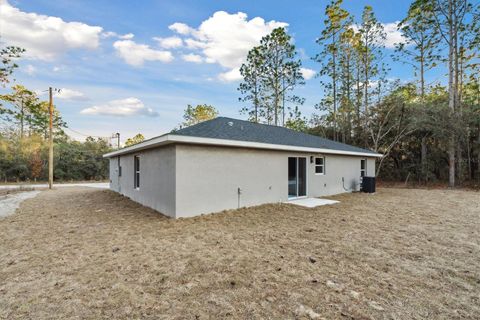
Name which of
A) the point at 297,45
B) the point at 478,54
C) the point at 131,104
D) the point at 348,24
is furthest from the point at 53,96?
the point at 478,54

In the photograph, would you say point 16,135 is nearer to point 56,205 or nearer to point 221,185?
point 56,205

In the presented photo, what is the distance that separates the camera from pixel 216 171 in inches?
258

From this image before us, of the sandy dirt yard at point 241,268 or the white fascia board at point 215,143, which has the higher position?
the white fascia board at point 215,143

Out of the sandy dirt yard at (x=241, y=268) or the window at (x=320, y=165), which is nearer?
the sandy dirt yard at (x=241, y=268)

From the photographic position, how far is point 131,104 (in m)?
22.1

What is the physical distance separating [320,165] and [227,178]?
5.08 meters

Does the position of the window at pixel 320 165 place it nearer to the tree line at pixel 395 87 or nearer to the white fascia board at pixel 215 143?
the white fascia board at pixel 215 143

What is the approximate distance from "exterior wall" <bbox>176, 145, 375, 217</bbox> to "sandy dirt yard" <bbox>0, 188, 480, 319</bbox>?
27.7 inches

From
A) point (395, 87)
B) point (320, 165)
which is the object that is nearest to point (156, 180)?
point (320, 165)

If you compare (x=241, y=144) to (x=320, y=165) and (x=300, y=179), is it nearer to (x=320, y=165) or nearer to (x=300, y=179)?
(x=300, y=179)

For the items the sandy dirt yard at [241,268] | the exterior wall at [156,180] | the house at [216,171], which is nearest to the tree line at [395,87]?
the house at [216,171]

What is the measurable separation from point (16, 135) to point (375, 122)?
31184mm

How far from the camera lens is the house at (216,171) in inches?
234

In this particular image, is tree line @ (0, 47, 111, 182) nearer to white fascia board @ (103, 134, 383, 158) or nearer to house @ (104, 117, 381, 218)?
house @ (104, 117, 381, 218)
